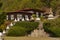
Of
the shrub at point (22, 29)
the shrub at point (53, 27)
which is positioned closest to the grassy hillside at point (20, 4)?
the shrub at point (53, 27)

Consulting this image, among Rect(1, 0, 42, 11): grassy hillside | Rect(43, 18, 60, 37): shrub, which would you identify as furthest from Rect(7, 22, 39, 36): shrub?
Rect(1, 0, 42, 11): grassy hillside

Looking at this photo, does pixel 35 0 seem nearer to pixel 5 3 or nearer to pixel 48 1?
pixel 48 1

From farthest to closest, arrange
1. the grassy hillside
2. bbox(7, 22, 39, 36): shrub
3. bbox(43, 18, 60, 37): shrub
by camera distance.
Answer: the grassy hillside, bbox(43, 18, 60, 37): shrub, bbox(7, 22, 39, 36): shrub

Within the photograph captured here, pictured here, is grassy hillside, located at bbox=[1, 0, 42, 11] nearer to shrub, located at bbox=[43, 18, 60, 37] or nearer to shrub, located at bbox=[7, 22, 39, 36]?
shrub, located at bbox=[43, 18, 60, 37]

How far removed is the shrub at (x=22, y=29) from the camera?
35156 millimetres

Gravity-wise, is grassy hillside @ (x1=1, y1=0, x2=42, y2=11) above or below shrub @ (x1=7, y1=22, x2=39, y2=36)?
above

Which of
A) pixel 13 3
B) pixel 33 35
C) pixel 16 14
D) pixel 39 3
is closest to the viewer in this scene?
pixel 33 35

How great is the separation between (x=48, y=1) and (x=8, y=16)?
1669 cm

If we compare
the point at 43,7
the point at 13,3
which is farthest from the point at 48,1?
the point at 13,3

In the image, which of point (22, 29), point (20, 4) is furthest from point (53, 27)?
point (20, 4)

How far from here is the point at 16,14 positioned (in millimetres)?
53750

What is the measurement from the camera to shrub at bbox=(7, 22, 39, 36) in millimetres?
35156

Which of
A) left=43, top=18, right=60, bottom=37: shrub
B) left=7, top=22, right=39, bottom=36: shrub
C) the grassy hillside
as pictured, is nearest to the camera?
left=7, top=22, right=39, bottom=36: shrub

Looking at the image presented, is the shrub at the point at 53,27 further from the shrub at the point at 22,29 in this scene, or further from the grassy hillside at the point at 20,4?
the grassy hillside at the point at 20,4
